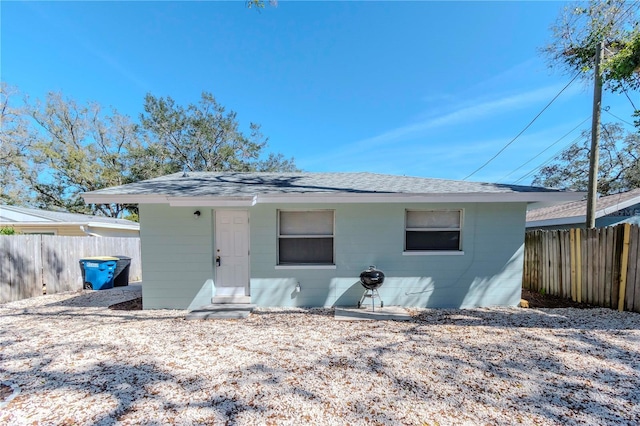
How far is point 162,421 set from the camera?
2.27 meters

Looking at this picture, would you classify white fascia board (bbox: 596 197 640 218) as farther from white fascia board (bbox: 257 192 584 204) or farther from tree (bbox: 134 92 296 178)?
tree (bbox: 134 92 296 178)

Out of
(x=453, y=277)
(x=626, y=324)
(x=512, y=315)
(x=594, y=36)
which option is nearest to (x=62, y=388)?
(x=453, y=277)

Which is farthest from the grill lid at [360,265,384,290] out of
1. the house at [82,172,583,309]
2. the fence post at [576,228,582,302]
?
the fence post at [576,228,582,302]

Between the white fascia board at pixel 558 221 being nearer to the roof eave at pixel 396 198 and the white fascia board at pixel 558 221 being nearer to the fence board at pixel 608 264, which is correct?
the fence board at pixel 608 264

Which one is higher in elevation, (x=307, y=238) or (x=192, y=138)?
(x=192, y=138)

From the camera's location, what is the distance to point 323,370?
309 centimetres

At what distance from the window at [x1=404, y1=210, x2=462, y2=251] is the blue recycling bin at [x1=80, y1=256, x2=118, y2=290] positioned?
946cm

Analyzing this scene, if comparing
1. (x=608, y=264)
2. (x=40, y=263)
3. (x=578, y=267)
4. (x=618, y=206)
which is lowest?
(x=40, y=263)

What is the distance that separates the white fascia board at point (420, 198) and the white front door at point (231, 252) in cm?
78

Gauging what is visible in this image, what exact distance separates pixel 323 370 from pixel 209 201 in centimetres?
364

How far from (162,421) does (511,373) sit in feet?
12.1

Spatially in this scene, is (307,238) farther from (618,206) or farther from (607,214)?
(618,206)

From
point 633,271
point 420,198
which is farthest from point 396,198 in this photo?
point 633,271

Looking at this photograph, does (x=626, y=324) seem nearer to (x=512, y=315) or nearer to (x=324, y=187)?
(x=512, y=315)
